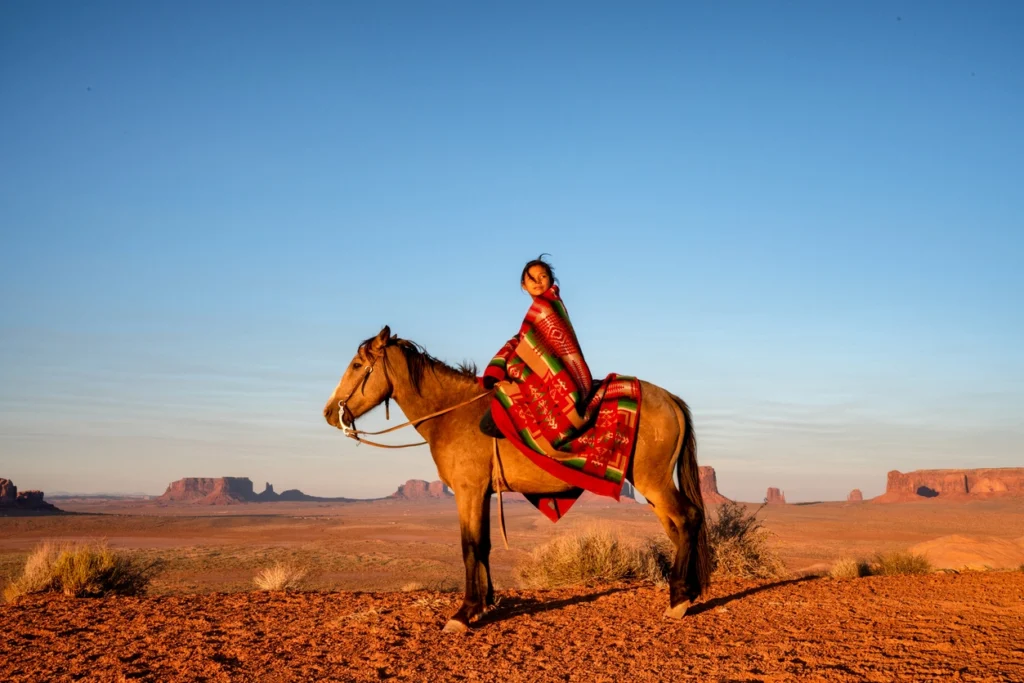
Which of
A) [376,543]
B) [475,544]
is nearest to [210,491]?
[376,543]

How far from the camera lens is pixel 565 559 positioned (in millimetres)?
13148

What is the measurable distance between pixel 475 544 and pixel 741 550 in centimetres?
831

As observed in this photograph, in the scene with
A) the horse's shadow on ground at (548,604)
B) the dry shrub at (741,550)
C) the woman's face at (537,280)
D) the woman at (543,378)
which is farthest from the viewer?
the dry shrub at (741,550)

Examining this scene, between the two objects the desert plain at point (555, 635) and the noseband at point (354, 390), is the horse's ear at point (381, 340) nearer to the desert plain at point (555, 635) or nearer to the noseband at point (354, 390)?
the noseband at point (354, 390)

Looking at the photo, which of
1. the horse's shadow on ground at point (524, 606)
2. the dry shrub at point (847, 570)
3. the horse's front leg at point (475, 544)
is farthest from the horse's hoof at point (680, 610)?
the dry shrub at point (847, 570)

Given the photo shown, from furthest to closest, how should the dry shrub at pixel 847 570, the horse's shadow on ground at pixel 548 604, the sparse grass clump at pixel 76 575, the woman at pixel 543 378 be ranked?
the dry shrub at pixel 847 570 < the sparse grass clump at pixel 76 575 < the horse's shadow on ground at pixel 548 604 < the woman at pixel 543 378

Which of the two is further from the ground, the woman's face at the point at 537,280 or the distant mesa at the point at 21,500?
the woman's face at the point at 537,280

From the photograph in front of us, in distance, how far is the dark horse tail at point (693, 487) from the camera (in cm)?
789

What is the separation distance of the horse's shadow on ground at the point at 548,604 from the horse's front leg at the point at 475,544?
0.83 feet

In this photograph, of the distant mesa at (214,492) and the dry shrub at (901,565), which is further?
the distant mesa at (214,492)

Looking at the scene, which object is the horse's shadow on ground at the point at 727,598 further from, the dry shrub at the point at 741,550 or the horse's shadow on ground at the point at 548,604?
the dry shrub at the point at 741,550

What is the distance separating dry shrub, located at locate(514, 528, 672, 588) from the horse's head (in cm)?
529

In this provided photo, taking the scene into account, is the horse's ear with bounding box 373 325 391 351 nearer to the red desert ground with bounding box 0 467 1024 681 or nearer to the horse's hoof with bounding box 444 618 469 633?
the red desert ground with bounding box 0 467 1024 681

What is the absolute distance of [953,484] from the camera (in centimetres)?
12181
